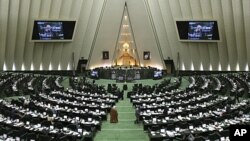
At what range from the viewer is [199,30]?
46844 millimetres

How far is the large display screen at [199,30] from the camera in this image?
46469mm

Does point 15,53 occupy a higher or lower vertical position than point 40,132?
higher

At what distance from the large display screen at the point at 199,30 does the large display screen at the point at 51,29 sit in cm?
1298

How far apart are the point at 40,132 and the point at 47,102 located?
27.4 feet

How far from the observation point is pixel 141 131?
20.6 meters

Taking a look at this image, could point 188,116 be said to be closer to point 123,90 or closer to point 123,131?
point 123,131

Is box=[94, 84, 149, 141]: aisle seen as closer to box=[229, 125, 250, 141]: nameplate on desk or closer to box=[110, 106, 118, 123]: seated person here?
box=[110, 106, 118, 123]: seated person

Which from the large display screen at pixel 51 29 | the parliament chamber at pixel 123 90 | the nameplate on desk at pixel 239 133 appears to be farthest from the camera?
the large display screen at pixel 51 29

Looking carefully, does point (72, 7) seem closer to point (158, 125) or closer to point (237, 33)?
point (237, 33)

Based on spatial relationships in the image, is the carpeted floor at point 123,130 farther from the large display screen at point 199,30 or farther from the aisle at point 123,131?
the large display screen at point 199,30

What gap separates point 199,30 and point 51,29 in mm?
17327

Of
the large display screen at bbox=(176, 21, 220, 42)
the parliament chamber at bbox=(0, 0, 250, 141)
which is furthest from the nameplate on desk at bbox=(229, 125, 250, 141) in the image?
the large display screen at bbox=(176, 21, 220, 42)

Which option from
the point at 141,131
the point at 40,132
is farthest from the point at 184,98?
the point at 40,132

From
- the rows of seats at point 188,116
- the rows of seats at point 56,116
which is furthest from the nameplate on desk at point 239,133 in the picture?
the rows of seats at point 56,116
